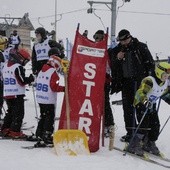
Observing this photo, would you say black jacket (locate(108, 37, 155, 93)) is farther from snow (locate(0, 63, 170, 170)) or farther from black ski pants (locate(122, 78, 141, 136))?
snow (locate(0, 63, 170, 170))

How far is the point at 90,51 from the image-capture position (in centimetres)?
615

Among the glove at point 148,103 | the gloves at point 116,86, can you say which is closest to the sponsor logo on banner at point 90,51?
the glove at point 148,103

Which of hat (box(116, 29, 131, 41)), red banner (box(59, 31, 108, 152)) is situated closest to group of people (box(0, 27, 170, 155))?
hat (box(116, 29, 131, 41))

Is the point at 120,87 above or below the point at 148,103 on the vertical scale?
above

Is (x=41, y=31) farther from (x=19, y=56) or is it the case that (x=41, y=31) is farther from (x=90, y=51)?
(x=90, y=51)

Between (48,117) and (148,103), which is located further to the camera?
(48,117)

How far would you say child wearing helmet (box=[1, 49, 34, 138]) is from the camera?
22.0 ft

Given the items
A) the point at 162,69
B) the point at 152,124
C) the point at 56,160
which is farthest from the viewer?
the point at 152,124

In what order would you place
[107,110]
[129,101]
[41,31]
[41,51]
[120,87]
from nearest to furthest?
[129,101]
[120,87]
[107,110]
[41,31]
[41,51]

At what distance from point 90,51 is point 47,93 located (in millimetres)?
933

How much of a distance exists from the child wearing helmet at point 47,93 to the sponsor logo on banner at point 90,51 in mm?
370

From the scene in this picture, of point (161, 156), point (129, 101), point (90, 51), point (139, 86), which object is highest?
point (90, 51)

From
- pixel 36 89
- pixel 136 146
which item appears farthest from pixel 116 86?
pixel 36 89

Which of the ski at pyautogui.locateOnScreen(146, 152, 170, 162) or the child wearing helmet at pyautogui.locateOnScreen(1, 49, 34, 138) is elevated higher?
the child wearing helmet at pyautogui.locateOnScreen(1, 49, 34, 138)
